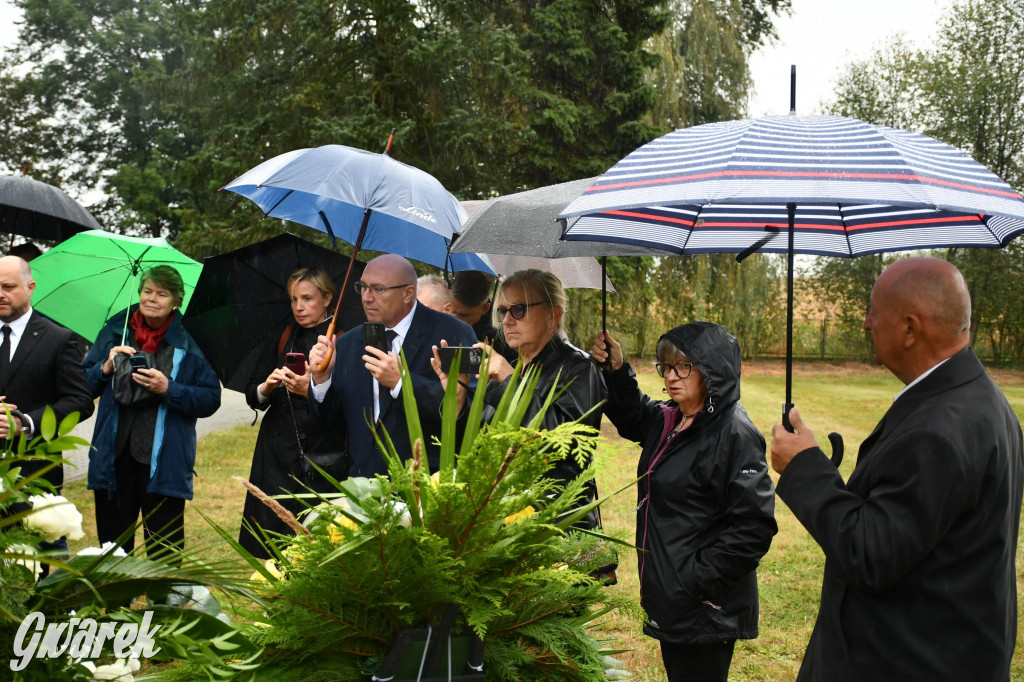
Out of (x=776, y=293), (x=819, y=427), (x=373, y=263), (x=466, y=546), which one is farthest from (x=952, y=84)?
(x=466, y=546)

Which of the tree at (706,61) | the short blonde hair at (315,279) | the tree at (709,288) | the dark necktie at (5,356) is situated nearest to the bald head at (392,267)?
the short blonde hair at (315,279)

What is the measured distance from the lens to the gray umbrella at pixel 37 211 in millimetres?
5988

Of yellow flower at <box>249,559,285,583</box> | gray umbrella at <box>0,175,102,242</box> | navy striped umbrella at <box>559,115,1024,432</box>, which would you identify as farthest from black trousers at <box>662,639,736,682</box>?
gray umbrella at <box>0,175,102,242</box>

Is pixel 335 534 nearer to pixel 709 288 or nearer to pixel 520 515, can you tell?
Answer: pixel 520 515

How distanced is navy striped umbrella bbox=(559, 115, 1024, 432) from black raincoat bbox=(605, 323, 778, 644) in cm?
44

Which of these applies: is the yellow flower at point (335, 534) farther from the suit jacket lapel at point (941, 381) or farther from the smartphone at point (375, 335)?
the smartphone at point (375, 335)

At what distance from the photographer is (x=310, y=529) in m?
1.55

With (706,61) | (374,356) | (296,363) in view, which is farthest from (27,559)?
(706,61)

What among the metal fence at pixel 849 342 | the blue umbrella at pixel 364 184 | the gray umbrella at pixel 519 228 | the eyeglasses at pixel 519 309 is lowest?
the metal fence at pixel 849 342

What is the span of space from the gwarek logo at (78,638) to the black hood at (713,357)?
2.25 m

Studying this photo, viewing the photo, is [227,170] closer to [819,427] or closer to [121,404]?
[121,404]

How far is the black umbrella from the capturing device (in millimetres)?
4836

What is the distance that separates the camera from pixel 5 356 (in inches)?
184

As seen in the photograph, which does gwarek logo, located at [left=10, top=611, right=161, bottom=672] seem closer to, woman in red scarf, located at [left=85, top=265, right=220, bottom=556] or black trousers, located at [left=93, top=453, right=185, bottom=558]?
woman in red scarf, located at [left=85, top=265, right=220, bottom=556]
